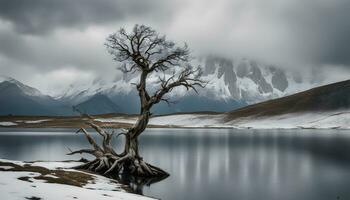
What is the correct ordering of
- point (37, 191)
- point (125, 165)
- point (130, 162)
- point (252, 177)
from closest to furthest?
point (37, 191) < point (252, 177) < point (130, 162) < point (125, 165)

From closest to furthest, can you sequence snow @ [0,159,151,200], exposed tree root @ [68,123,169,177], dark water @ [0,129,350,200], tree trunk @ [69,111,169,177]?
1. snow @ [0,159,151,200]
2. dark water @ [0,129,350,200]
3. exposed tree root @ [68,123,169,177]
4. tree trunk @ [69,111,169,177]

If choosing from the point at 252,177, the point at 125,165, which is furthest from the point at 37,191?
the point at 252,177

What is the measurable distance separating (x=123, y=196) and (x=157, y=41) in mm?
22033

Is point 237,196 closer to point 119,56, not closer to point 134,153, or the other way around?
point 134,153

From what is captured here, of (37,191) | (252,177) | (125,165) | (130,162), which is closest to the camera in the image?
(37,191)

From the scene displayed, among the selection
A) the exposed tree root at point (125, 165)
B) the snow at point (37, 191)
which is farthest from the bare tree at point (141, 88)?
the snow at point (37, 191)

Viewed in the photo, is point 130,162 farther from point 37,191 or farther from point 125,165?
point 37,191

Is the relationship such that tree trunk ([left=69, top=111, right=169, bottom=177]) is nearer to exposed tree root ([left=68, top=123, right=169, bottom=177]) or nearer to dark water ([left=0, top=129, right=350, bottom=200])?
exposed tree root ([left=68, top=123, right=169, bottom=177])

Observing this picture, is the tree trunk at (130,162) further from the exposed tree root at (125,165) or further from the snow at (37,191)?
the snow at (37,191)

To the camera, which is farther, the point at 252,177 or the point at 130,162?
the point at 130,162

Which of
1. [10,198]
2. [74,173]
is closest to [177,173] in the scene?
[74,173]

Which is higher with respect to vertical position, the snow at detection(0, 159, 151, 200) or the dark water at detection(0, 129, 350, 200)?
the snow at detection(0, 159, 151, 200)

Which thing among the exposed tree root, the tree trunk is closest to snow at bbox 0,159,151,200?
the exposed tree root

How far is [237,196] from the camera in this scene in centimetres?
3306
